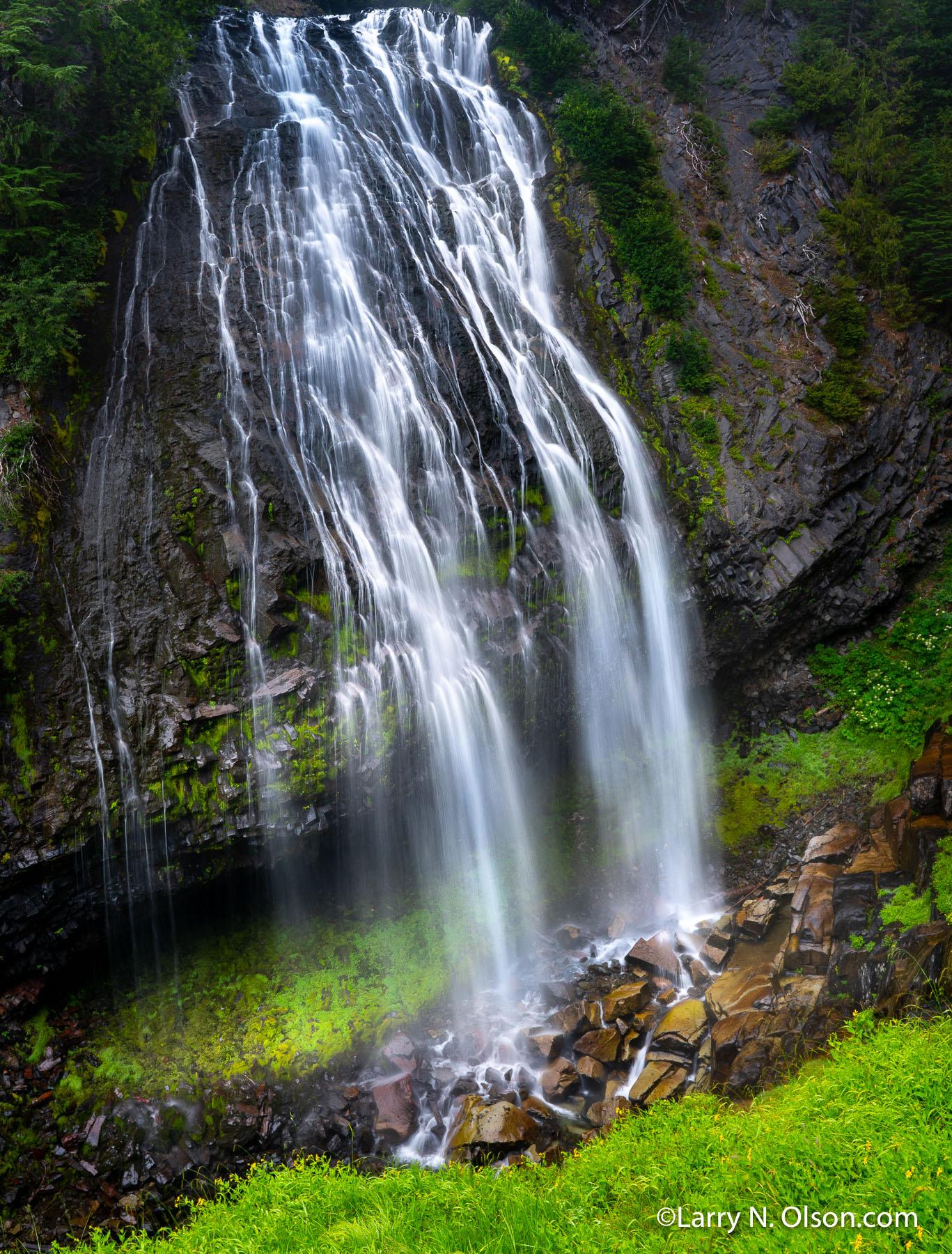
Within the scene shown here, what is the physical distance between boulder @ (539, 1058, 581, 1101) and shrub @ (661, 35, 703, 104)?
21.3m

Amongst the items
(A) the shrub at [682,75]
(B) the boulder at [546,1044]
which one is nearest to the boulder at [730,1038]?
(B) the boulder at [546,1044]

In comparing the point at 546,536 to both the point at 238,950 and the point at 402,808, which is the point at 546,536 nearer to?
the point at 402,808

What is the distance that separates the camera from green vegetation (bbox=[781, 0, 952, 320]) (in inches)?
554

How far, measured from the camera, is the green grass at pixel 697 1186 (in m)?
3.84

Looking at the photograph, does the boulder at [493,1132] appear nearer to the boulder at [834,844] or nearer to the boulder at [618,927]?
the boulder at [618,927]

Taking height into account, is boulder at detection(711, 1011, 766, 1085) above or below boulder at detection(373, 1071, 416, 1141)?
above

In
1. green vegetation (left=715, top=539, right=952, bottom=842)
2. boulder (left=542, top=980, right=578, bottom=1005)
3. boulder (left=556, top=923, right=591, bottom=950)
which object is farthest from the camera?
green vegetation (left=715, top=539, right=952, bottom=842)

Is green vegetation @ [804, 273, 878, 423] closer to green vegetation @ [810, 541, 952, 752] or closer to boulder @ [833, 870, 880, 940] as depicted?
green vegetation @ [810, 541, 952, 752]

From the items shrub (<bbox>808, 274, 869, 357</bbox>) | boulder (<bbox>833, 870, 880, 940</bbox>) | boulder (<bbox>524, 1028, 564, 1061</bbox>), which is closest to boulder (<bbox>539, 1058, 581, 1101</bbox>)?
boulder (<bbox>524, 1028, 564, 1061</bbox>)

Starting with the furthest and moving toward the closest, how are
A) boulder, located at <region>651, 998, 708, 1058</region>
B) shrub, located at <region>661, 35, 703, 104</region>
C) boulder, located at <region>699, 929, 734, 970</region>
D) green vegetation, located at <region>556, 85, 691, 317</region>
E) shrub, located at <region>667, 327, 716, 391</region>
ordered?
shrub, located at <region>661, 35, 703, 104</region> → green vegetation, located at <region>556, 85, 691, 317</region> → shrub, located at <region>667, 327, 716, 391</region> → boulder, located at <region>699, 929, 734, 970</region> → boulder, located at <region>651, 998, 708, 1058</region>

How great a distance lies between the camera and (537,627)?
1103 cm

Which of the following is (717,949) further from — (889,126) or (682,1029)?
(889,126)

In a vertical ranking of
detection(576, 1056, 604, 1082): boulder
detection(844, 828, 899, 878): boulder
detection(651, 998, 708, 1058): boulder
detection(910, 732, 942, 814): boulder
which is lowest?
detection(576, 1056, 604, 1082): boulder

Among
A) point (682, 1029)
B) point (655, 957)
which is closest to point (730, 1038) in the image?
point (682, 1029)
